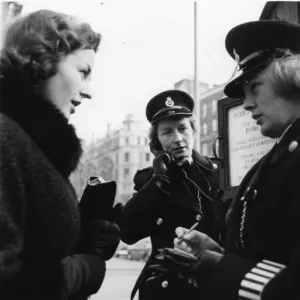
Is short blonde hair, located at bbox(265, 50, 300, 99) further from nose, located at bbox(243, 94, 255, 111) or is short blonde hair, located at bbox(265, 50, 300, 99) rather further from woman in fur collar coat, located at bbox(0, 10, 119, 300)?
woman in fur collar coat, located at bbox(0, 10, 119, 300)

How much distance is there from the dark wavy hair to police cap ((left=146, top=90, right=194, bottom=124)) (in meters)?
1.71

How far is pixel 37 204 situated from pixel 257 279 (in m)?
0.88

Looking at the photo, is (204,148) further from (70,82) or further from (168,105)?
(70,82)

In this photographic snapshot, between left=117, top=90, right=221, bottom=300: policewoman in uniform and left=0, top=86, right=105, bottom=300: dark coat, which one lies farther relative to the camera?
left=117, top=90, right=221, bottom=300: policewoman in uniform

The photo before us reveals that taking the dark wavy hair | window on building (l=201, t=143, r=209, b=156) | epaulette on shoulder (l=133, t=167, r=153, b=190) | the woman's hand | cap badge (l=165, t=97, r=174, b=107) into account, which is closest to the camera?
the dark wavy hair

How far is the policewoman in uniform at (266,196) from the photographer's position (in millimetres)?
1662

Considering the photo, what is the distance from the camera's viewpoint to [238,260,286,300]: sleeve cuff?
5.27 feet

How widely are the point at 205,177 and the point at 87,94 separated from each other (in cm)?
165

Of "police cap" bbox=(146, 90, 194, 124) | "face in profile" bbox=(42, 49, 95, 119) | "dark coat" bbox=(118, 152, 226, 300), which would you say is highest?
"face in profile" bbox=(42, 49, 95, 119)

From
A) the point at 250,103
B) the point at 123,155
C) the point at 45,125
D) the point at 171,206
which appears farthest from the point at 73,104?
the point at 123,155

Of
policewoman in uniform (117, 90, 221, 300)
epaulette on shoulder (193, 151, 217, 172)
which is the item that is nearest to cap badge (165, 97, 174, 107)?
policewoman in uniform (117, 90, 221, 300)

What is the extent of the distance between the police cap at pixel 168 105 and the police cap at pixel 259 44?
1.35 m

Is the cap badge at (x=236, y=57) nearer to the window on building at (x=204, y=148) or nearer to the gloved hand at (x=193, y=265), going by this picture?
the gloved hand at (x=193, y=265)

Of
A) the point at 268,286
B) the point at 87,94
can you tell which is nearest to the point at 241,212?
the point at 268,286
